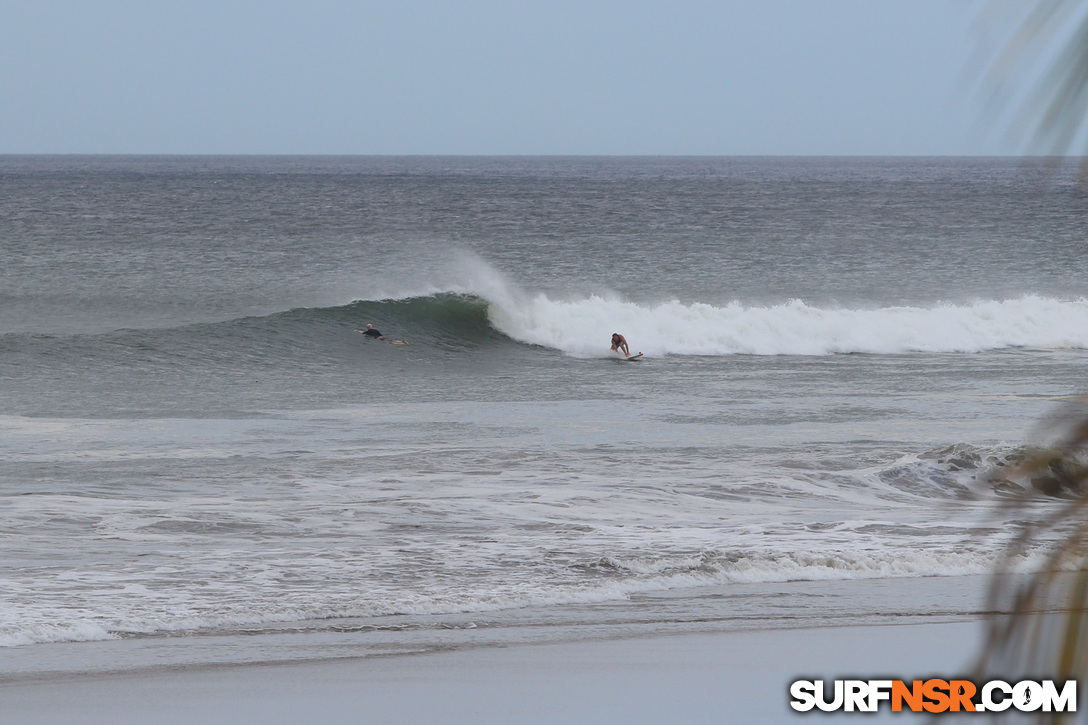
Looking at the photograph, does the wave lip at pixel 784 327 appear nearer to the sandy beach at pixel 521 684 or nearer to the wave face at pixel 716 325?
the wave face at pixel 716 325

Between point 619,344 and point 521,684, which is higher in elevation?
point 619,344

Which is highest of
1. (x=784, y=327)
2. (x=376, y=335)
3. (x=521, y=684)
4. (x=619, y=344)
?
(x=784, y=327)

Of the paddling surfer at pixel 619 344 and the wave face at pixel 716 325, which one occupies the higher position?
the wave face at pixel 716 325

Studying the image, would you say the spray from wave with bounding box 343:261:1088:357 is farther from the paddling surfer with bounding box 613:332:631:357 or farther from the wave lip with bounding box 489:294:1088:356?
the paddling surfer with bounding box 613:332:631:357

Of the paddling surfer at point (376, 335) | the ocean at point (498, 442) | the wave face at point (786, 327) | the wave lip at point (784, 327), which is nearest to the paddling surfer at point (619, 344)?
the ocean at point (498, 442)

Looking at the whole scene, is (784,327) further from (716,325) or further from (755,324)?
(716,325)

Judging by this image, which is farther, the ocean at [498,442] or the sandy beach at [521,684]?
the ocean at [498,442]

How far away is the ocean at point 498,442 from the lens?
23.6ft

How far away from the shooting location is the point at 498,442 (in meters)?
14.0

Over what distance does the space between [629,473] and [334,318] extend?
15.8 m

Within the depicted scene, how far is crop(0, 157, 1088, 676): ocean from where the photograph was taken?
23.6 feet

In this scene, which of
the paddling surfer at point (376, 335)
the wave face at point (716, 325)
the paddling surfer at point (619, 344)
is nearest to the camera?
the paddling surfer at point (619, 344)

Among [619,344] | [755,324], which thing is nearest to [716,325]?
[755,324]

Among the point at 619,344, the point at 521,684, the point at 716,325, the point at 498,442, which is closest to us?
the point at 521,684
